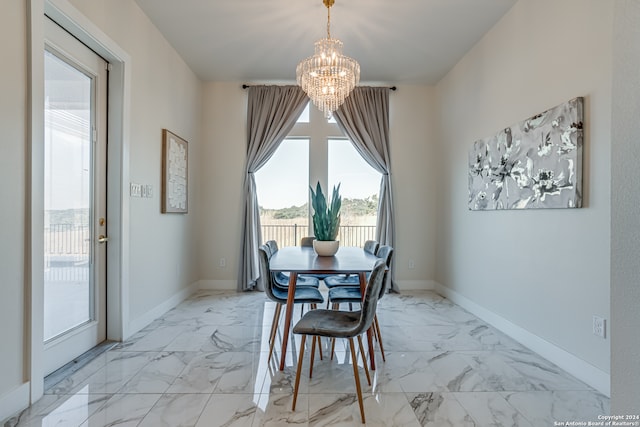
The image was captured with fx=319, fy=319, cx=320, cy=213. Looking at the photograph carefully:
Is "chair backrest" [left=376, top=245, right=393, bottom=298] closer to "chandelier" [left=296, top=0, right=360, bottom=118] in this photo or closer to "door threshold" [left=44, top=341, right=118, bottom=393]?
"chandelier" [left=296, top=0, right=360, bottom=118]

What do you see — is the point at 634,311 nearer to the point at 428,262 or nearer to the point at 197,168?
the point at 428,262

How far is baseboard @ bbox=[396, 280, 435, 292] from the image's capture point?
4.62 metres

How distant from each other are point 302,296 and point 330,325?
641mm

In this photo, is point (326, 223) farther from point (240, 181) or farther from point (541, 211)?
point (240, 181)

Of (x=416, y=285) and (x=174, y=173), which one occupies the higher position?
→ (x=174, y=173)

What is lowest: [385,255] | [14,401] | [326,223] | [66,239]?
[14,401]

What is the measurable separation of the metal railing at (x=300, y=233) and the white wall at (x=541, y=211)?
1.30 metres

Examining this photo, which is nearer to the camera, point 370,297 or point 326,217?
point 370,297

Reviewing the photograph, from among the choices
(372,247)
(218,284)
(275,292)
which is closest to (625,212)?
(275,292)

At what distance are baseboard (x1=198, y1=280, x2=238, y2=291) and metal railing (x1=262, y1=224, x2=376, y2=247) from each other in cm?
77

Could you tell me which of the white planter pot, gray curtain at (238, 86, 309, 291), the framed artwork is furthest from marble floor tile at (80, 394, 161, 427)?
gray curtain at (238, 86, 309, 291)

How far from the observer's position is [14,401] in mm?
1719

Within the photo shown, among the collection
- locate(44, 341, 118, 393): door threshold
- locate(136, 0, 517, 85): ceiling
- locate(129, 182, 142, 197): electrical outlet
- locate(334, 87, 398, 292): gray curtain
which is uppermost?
locate(136, 0, 517, 85): ceiling

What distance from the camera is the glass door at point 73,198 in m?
2.15
